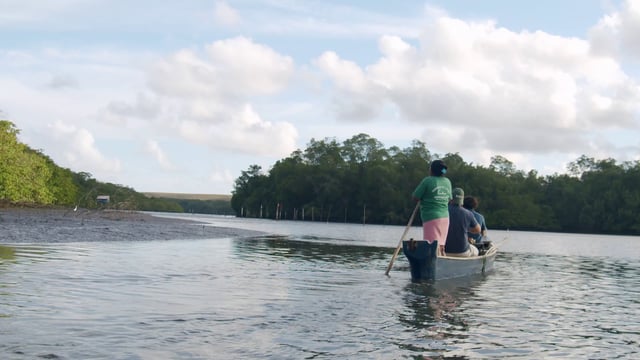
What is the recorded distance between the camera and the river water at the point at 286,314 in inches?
311

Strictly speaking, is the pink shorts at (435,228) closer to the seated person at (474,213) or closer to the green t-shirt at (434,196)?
the green t-shirt at (434,196)

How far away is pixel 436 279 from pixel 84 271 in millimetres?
8638

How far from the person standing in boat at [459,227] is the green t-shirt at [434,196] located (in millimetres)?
1181

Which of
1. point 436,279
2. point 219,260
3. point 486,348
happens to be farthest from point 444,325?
point 219,260

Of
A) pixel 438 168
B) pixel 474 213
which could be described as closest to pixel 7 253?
pixel 438 168

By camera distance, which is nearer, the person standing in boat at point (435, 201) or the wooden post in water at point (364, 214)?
the person standing in boat at point (435, 201)

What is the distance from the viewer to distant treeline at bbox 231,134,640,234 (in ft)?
491

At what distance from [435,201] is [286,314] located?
7670 mm

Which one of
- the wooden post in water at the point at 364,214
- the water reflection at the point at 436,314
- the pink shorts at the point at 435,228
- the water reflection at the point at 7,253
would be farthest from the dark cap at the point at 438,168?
the wooden post in water at the point at 364,214

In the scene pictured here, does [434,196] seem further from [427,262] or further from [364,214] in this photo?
[364,214]

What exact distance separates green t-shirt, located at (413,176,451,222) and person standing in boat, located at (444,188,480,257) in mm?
1181

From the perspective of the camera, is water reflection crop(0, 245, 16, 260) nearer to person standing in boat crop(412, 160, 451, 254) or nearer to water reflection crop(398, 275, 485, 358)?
water reflection crop(398, 275, 485, 358)

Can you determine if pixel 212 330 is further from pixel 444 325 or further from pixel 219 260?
pixel 219 260

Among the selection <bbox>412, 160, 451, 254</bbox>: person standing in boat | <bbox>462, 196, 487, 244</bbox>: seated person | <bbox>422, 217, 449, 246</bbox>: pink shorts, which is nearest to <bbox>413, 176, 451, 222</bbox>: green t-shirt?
<bbox>412, 160, 451, 254</bbox>: person standing in boat
